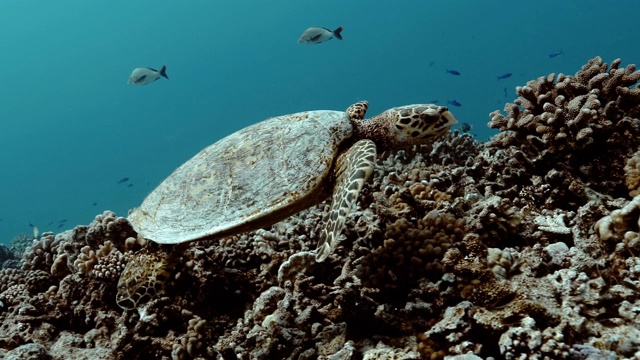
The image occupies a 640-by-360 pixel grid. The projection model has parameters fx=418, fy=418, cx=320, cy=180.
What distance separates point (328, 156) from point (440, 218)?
1031 mm

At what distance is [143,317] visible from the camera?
131 inches

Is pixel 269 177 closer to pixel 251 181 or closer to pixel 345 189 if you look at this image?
pixel 251 181

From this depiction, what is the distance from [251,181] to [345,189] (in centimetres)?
87

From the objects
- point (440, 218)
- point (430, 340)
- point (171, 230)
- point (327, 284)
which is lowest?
point (430, 340)

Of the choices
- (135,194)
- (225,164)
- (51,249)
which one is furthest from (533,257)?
(135,194)

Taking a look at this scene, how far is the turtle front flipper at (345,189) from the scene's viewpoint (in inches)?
113

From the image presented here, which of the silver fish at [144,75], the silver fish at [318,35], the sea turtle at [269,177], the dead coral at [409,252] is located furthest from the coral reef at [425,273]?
the silver fish at [144,75]

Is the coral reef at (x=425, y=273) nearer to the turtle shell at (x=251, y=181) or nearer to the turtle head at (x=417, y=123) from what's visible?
the turtle shell at (x=251, y=181)

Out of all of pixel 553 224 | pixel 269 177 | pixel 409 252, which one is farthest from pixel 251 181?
pixel 553 224

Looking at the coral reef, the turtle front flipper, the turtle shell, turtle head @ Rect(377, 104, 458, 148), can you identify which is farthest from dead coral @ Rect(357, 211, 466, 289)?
turtle head @ Rect(377, 104, 458, 148)

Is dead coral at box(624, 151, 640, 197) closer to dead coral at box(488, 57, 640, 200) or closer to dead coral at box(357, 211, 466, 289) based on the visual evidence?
dead coral at box(488, 57, 640, 200)

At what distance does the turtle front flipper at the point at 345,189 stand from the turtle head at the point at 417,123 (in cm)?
48

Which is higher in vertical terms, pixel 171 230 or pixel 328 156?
pixel 328 156

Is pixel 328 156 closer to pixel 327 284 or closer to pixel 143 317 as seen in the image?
pixel 327 284
